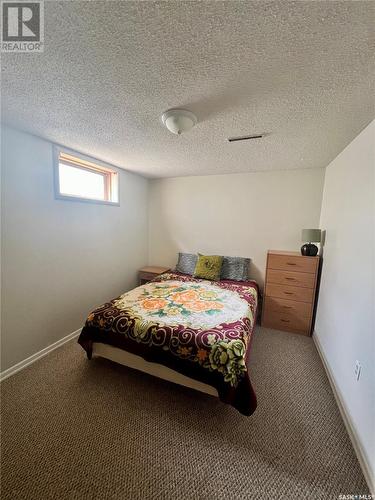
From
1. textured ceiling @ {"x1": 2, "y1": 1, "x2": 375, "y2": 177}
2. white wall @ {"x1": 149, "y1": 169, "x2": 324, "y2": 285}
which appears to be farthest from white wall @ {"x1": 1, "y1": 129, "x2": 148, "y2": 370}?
white wall @ {"x1": 149, "y1": 169, "x2": 324, "y2": 285}

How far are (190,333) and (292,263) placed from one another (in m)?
1.73

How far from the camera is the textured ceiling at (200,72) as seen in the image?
2.49ft

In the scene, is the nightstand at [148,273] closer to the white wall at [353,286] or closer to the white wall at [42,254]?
the white wall at [42,254]

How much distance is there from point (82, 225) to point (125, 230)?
0.83 m

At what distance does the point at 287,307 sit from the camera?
8.39 feet

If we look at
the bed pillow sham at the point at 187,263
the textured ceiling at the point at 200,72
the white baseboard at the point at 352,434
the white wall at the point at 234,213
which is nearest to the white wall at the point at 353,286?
the white baseboard at the point at 352,434

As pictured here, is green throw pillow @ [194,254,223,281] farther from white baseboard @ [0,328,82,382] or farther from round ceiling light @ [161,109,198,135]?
round ceiling light @ [161,109,198,135]

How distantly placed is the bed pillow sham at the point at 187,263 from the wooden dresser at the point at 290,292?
3.98 feet

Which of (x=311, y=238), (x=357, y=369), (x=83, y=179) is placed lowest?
(x=357, y=369)

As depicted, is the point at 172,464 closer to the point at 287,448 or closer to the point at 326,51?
the point at 287,448

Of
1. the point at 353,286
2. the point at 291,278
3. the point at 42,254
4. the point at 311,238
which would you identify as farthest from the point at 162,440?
the point at 311,238

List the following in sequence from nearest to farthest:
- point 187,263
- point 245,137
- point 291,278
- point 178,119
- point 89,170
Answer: point 178,119, point 245,137, point 291,278, point 89,170, point 187,263

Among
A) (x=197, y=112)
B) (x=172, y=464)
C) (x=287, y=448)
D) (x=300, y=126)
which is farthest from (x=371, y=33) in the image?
(x=172, y=464)

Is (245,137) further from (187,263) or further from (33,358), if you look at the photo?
(33,358)
